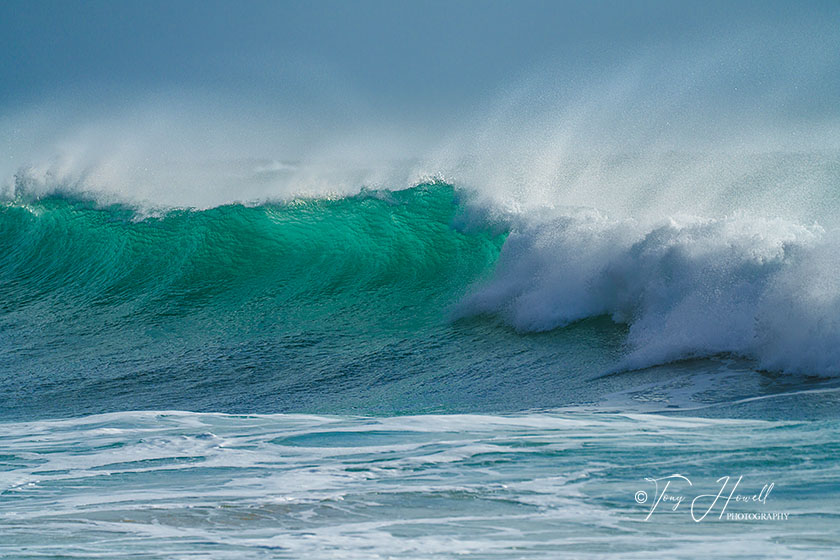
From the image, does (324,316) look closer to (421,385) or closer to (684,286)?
(421,385)

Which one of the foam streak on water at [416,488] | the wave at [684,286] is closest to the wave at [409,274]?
the wave at [684,286]

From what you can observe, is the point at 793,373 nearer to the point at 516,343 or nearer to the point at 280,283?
the point at 516,343

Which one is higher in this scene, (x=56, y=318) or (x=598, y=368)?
(x=56, y=318)

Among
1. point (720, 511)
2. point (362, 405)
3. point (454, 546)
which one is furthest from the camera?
point (362, 405)

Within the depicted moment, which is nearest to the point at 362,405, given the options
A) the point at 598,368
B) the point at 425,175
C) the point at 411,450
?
the point at 411,450

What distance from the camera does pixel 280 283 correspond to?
33.3ft

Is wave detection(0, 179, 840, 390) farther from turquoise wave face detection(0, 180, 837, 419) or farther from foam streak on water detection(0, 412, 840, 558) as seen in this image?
foam streak on water detection(0, 412, 840, 558)

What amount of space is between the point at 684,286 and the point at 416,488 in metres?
3.90

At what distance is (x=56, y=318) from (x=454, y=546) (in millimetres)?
7904

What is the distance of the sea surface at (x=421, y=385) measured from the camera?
11.5 feet

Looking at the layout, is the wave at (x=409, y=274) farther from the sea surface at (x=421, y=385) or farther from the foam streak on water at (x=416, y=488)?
the foam streak on water at (x=416, y=488)
